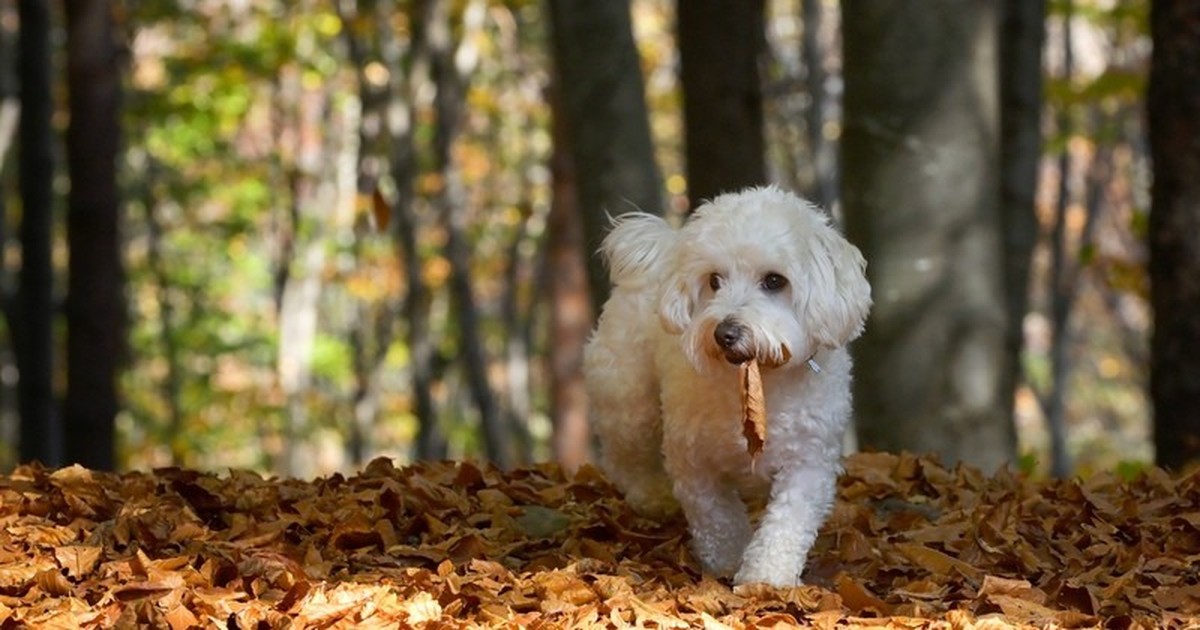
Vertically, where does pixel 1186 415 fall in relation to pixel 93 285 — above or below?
below

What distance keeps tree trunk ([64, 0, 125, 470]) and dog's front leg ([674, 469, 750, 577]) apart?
22.1 feet

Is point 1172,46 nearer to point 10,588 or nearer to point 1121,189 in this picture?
point 10,588

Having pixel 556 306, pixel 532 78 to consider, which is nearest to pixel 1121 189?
pixel 532 78

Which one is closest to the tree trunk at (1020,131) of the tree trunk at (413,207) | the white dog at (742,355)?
the white dog at (742,355)

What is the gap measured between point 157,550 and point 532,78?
23.8m

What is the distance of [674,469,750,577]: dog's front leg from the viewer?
5.49 metres

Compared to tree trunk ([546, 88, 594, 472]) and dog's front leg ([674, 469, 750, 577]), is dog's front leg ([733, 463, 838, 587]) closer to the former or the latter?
dog's front leg ([674, 469, 750, 577])

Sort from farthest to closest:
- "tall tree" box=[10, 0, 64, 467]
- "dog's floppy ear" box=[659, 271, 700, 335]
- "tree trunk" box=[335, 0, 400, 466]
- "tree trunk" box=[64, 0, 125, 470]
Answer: "tree trunk" box=[335, 0, 400, 466], "tall tree" box=[10, 0, 64, 467], "tree trunk" box=[64, 0, 125, 470], "dog's floppy ear" box=[659, 271, 700, 335]

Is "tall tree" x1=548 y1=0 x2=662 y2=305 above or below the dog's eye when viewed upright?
above

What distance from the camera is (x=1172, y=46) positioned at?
30.8ft

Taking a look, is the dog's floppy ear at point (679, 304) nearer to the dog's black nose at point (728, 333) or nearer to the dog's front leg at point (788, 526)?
the dog's black nose at point (728, 333)

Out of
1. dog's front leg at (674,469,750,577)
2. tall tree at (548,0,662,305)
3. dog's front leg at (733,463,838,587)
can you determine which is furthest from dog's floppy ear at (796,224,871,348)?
tall tree at (548,0,662,305)

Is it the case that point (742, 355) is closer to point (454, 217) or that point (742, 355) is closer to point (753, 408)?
point (753, 408)

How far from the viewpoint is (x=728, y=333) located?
4.87 metres
